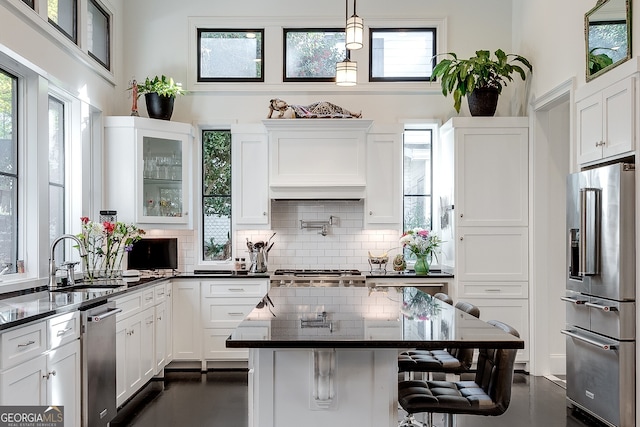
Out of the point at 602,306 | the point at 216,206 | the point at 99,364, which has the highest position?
the point at 216,206

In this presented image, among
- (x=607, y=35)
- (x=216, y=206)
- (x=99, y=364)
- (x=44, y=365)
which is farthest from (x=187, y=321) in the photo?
(x=607, y=35)

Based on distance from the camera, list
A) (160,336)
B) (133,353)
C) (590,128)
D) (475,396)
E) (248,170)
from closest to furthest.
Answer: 1. (475,396)
2. (590,128)
3. (133,353)
4. (160,336)
5. (248,170)

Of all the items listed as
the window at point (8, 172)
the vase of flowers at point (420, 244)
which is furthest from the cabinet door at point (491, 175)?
the window at point (8, 172)

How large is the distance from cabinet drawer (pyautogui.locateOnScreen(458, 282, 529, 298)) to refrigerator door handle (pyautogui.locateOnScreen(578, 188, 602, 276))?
158cm

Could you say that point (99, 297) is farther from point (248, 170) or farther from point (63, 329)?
point (248, 170)

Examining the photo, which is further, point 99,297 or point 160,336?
point 160,336

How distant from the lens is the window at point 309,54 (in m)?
6.53

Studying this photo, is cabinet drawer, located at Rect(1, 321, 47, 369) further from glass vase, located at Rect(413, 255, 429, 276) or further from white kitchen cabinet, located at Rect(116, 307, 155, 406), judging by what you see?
glass vase, located at Rect(413, 255, 429, 276)

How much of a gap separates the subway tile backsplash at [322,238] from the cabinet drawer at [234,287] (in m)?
0.59

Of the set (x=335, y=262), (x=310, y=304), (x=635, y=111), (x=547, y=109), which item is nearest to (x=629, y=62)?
(x=635, y=111)

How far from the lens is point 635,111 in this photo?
3.75 metres

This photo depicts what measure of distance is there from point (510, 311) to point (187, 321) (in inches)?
131

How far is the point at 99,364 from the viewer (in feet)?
12.6

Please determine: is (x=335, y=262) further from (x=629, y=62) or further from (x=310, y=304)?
(x=629, y=62)
